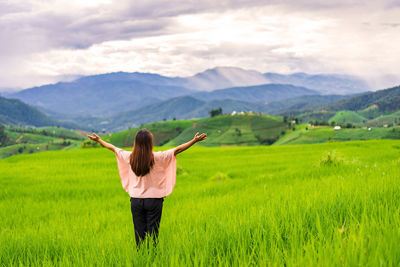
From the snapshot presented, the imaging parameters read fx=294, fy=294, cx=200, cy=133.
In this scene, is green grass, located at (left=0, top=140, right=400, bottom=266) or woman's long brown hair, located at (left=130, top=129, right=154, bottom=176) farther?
woman's long brown hair, located at (left=130, top=129, right=154, bottom=176)

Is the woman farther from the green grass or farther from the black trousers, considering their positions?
the green grass

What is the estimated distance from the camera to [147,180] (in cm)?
577

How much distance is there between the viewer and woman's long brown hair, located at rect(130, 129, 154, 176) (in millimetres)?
5648

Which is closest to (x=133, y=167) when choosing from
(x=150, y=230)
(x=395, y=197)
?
(x=150, y=230)

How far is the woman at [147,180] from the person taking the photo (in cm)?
567

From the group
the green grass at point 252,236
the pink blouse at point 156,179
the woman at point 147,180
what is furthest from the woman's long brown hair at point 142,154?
the green grass at point 252,236

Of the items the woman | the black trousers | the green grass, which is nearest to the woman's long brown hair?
the woman

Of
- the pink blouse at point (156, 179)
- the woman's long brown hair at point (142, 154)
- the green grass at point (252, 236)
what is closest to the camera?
the green grass at point (252, 236)

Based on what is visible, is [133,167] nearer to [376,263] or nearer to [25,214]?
[376,263]

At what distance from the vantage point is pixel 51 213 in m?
12.7

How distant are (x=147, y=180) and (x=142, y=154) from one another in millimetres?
533

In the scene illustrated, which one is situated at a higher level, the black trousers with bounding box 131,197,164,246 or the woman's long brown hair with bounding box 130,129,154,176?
the woman's long brown hair with bounding box 130,129,154,176

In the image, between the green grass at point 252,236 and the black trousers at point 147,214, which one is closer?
the green grass at point 252,236

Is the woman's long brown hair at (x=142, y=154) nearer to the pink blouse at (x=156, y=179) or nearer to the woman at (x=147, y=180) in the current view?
the woman at (x=147, y=180)
